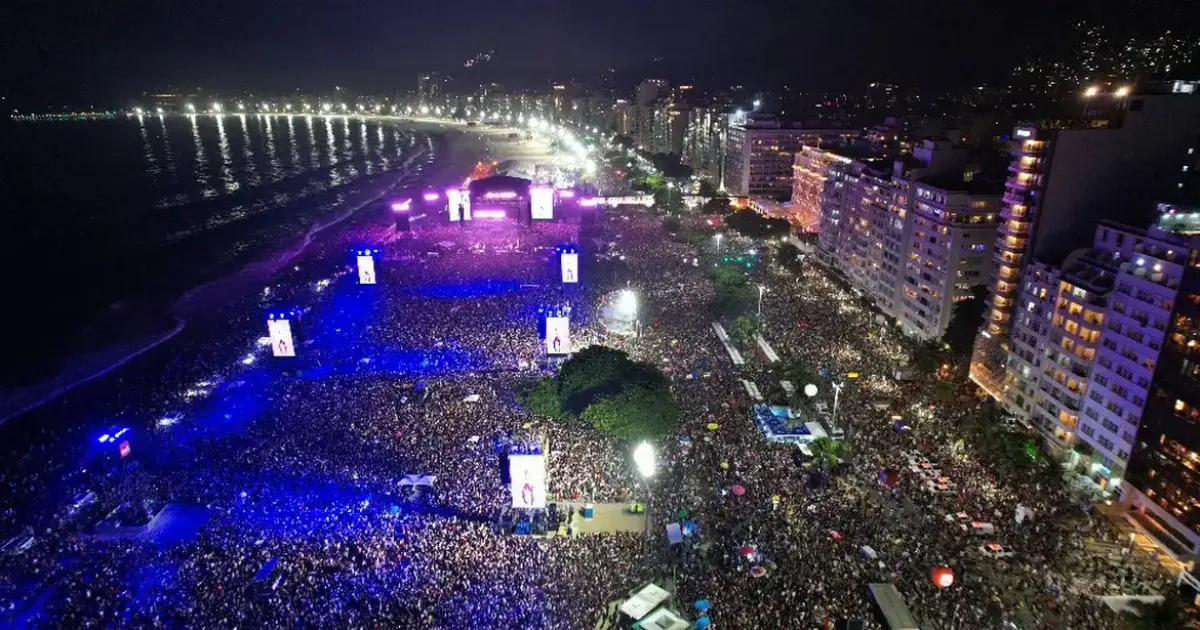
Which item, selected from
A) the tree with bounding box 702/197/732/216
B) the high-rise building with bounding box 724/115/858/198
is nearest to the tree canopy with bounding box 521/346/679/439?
the tree with bounding box 702/197/732/216

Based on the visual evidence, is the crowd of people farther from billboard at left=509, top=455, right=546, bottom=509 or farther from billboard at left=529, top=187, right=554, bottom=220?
billboard at left=529, top=187, right=554, bottom=220

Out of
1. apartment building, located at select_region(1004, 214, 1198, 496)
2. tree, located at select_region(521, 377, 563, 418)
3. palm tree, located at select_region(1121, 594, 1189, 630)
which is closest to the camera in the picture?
palm tree, located at select_region(1121, 594, 1189, 630)

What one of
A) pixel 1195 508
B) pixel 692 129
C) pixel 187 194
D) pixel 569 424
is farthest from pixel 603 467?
pixel 692 129

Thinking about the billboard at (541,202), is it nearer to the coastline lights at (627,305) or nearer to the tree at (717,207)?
the tree at (717,207)

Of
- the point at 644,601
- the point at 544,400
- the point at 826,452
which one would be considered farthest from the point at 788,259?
the point at 644,601

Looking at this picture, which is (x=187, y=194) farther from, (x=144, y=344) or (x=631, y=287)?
(x=631, y=287)

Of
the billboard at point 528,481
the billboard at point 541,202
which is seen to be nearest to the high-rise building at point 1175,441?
the billboard at point 528,481
